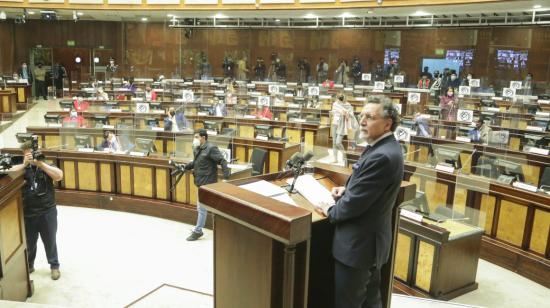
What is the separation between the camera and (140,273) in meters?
5.13

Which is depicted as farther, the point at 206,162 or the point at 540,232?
the point at 206,162

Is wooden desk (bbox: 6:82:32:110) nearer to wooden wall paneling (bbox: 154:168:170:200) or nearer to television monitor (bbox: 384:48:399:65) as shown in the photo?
wooden wall paneling (bbox: 154:168:170:200)

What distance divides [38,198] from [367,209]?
3762mm

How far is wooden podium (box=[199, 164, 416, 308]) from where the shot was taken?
170 centimetres

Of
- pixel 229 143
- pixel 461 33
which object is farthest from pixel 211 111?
pixel 461 33

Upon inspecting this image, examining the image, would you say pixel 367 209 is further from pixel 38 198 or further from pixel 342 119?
pixel 342 119

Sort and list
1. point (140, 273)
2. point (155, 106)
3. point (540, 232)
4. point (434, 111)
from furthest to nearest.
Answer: point (155, 106) → point (434, 111) → point (540, 232) → point (140, 273)

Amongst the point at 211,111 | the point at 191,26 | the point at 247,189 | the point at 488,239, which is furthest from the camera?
the point at 191,26

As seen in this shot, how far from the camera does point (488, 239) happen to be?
579cm

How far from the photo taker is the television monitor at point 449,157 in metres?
6.53

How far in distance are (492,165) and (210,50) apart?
619 inches

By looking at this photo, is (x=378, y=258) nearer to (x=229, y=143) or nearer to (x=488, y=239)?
(x=488, y=239)

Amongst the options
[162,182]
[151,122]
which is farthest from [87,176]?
[151,122]

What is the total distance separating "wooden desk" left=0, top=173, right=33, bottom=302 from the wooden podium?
253cm
